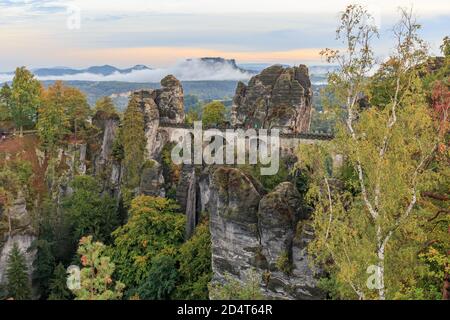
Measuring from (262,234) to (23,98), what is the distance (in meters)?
33.2

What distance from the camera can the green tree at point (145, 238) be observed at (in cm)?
3447

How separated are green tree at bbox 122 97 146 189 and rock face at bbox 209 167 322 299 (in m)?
12.9

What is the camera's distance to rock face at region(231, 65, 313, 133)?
122ft

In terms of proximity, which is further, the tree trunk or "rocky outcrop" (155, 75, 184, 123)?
"rocky outcrop" (155, 75, 184, 123)

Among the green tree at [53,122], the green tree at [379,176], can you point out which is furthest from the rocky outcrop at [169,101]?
the green tree at [379,176]

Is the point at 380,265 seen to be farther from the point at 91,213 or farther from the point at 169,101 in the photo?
the point at 169,101

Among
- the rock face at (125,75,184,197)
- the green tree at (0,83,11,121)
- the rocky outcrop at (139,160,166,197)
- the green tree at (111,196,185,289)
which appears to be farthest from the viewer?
the green tree at (0,83,11,121)

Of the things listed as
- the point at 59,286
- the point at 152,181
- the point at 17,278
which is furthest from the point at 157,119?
the point at 17,278

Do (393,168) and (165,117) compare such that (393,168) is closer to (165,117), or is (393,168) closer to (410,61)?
(410,61)

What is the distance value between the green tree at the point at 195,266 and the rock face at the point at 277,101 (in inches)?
381

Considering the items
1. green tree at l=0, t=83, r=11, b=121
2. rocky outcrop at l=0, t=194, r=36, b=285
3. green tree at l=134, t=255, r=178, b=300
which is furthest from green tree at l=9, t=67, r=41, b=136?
green tree at l=134, t=255, r=178, b=300

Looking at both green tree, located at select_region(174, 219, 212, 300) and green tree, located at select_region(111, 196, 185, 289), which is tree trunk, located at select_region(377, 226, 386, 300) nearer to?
green tree, located at select_region(174, 219, 212, 300)

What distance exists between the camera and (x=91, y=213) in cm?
4047
